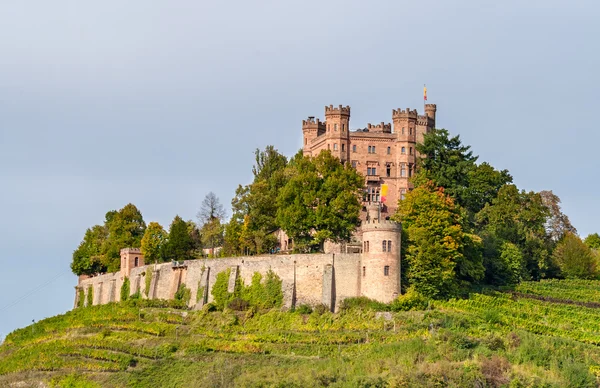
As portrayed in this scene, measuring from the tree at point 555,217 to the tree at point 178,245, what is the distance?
2501cm

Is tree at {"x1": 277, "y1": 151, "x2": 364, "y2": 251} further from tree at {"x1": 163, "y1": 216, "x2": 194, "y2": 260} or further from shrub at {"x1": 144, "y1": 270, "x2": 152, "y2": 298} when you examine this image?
tree at {"x1": 163, "y1": 216, "x2": 194, "y2": 260}

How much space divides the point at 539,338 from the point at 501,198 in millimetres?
20235

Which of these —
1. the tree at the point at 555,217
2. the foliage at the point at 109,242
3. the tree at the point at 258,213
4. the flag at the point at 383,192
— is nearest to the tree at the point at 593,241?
the tree at the point at 555,217

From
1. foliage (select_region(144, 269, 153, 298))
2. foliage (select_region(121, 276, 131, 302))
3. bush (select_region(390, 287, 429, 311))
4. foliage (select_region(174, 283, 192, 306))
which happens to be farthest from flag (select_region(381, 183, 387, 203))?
foliage (select_region(121, 276, 131, 302))

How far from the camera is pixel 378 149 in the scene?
259 feet

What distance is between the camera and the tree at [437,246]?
6256 cm

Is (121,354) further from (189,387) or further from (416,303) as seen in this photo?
(416,303)

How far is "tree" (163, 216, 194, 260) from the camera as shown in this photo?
78.3 m

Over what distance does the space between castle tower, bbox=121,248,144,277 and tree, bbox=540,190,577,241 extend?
92.9 ft

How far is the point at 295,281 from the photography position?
6475cm

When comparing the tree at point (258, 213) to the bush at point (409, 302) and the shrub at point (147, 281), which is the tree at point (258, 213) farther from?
the bush at point (409, 302)

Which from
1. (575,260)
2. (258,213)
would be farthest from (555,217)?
(258,213)

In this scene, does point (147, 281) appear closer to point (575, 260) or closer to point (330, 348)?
point (330, 348)

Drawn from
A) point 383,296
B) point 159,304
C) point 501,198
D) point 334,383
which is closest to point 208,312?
point 159,304
